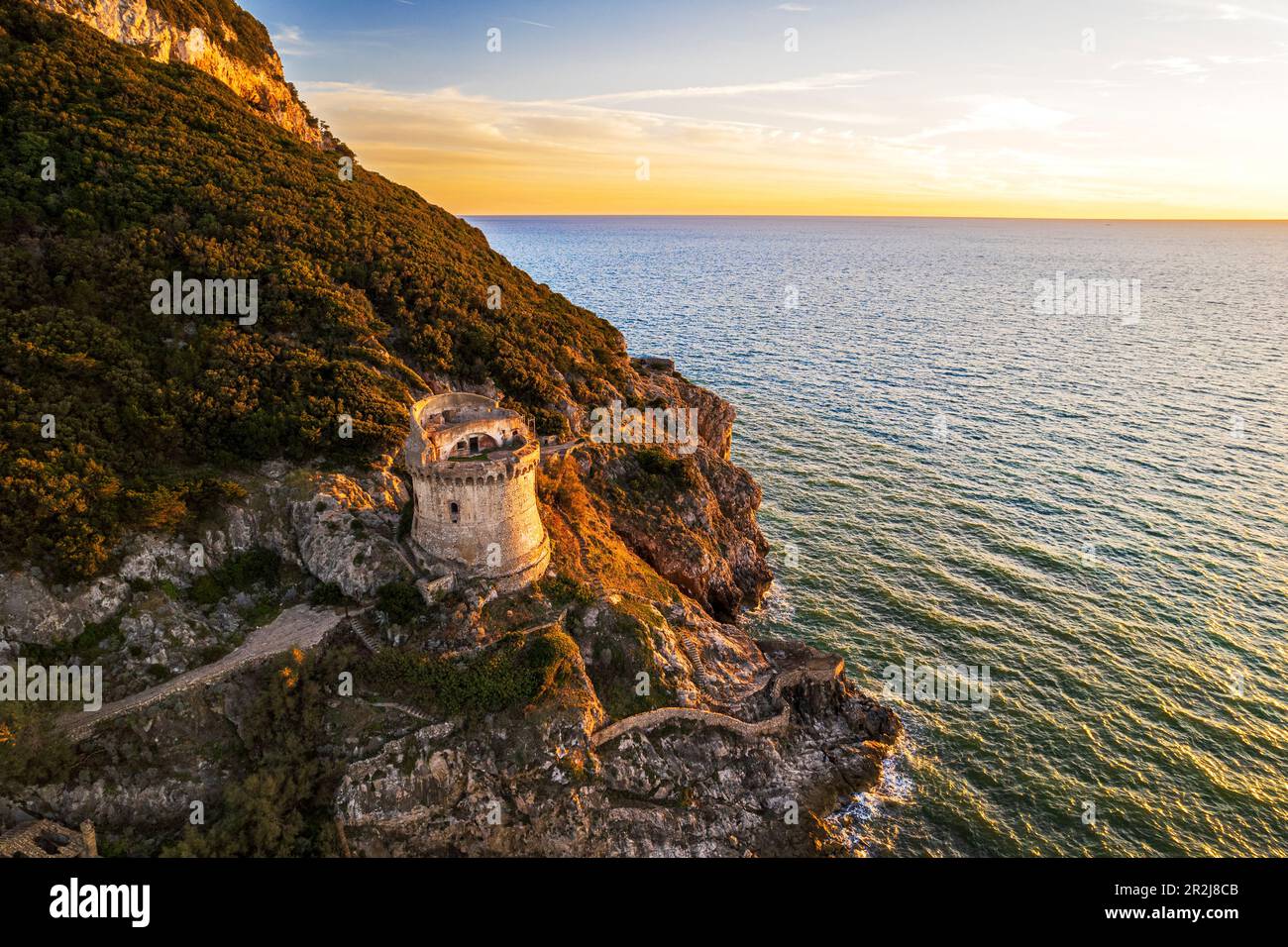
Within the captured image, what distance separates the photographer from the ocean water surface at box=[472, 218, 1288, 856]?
126 ft

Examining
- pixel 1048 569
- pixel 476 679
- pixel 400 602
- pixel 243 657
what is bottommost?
pixel 476 679

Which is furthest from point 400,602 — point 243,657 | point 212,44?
point 212,44

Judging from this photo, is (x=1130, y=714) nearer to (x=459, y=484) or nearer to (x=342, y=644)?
(x=459, y=484)

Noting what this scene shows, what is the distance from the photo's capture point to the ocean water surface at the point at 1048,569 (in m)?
38.3

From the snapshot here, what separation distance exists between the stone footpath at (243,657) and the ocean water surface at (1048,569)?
31314 millimetres

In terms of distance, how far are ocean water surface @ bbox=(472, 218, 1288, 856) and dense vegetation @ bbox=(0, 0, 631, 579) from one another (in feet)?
92.6

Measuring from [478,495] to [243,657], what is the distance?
45.7 ft

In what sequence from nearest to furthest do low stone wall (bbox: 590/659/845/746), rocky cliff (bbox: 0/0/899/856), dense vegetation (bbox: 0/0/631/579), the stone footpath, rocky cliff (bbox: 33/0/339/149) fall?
1. the stone footpath
2. rocky cliff (bbox: 0/0/899/856)
3. dense vegetation (bbox: 0/0/631/579)
4. low stone wall (bbox: 590/659/845/746)
5. rocky cliff (bbox: 33/0/339/149)

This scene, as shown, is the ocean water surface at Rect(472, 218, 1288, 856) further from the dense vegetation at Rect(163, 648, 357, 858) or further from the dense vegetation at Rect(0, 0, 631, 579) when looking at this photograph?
the dense vegetation at Rect(0, 0, 631, 579)

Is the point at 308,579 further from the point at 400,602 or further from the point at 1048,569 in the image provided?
the point at 1048,569

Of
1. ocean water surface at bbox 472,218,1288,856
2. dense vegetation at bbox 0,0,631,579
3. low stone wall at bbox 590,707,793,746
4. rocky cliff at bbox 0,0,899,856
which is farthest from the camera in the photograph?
ocean water surface at bbox 472,218,1288,856

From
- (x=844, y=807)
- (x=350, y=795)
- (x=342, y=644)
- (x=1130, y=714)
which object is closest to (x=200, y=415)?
(x=342, y=644)

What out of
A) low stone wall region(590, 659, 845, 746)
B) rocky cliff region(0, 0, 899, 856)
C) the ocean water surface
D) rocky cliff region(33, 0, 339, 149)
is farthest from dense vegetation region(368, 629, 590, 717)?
rocky cliff region(33, 0, 339, 149)

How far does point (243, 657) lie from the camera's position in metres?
33.5
